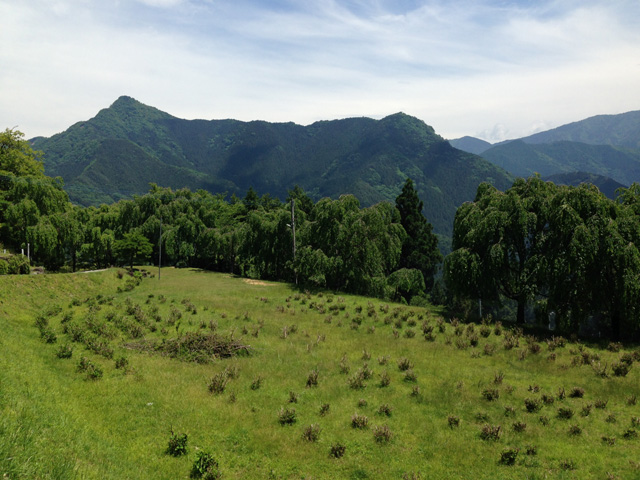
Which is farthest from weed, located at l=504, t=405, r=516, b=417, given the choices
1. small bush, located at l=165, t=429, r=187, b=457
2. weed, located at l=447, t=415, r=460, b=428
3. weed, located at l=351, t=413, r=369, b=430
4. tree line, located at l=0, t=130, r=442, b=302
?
tree line, located at l=0, t=130, r=442, b=302

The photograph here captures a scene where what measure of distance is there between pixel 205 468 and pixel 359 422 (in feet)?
15.0

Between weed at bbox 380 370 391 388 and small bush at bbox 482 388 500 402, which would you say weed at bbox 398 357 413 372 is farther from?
small bush at bbox 482 388 500 402

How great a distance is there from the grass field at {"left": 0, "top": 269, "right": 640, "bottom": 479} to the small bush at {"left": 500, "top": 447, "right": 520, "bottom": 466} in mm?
36

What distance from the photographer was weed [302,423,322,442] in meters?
9.93

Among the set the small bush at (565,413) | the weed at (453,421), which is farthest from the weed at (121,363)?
the small bush at (565,413)

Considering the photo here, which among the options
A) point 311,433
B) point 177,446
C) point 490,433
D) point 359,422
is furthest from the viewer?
point 359,422

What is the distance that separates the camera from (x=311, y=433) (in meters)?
10.0

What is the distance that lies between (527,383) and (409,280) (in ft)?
72.0

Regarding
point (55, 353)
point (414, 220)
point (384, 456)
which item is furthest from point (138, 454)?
point (414, 220)

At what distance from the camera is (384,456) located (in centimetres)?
934

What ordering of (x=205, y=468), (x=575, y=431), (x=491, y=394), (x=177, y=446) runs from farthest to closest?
(x=491, y=394)
(x=575, y=431)
(x=177, y=446)
(x=205, y=468)

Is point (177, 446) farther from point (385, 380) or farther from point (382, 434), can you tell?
point (385, 380)

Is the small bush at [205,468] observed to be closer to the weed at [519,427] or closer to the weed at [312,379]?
the weed at [312,379]

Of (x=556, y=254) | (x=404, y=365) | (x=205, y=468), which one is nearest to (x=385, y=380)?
(x=404, y=365)
